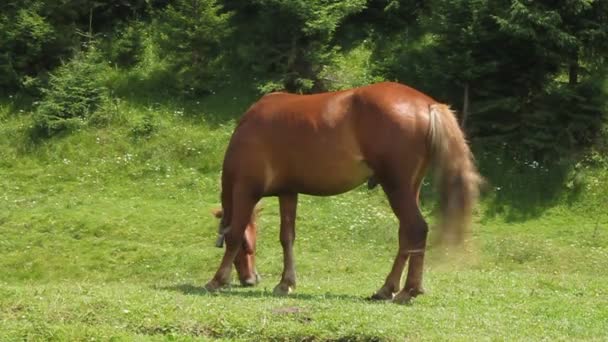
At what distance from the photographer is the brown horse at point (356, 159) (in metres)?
11.1

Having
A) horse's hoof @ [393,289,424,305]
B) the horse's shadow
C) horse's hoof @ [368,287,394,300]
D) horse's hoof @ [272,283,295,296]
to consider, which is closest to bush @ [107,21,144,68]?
the horse's shadow

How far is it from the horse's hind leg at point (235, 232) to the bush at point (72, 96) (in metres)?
17.1

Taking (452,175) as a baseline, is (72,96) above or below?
below

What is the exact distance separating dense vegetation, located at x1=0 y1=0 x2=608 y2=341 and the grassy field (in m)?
0.05

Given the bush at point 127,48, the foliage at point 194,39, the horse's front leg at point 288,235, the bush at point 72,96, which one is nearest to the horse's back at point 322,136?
the horse's front leg at point 288,235

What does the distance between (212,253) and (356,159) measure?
28.7 ft

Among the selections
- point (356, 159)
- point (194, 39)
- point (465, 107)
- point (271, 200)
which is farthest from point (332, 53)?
point (356, 159)

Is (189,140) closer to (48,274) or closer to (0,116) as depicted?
(0,116)

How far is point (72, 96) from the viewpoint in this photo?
95.2 feet

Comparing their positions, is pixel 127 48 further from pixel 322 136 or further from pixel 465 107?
pixel 322 136

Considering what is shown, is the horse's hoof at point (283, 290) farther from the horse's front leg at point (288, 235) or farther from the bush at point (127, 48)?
the bush at point (127, 48)

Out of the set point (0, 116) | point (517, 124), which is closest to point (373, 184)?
point (517, 124)

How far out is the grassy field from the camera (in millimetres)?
9547

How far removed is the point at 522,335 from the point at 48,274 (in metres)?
12.1
